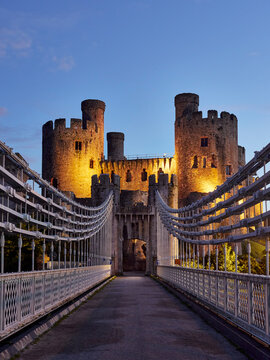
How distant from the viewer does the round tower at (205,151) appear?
62969mm

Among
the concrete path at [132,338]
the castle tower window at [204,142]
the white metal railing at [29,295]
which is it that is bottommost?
the concrete path at [132,338]

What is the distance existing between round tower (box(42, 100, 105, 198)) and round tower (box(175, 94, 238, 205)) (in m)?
11.2

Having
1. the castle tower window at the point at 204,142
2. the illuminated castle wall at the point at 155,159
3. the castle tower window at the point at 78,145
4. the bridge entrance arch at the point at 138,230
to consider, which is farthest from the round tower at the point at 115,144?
the bridge entrance arch at the point at 138,230

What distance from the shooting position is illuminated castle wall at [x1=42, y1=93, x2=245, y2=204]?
6331cm

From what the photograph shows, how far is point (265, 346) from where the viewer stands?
6.22 m

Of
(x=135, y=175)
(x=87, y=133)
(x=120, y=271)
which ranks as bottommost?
(x=120, y=271)

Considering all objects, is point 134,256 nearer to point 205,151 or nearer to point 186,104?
point 205,151

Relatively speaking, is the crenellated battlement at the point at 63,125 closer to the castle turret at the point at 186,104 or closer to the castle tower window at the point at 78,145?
the castle tower window at the point at 78,145

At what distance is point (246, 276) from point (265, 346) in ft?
4.19

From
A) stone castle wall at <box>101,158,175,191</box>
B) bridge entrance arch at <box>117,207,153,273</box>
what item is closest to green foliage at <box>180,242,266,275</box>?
bridge entrance arch at <box>117,207,153,273</box>

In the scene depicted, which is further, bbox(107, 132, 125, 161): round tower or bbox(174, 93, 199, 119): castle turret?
bbox(107, 132, 125, 161): round tower

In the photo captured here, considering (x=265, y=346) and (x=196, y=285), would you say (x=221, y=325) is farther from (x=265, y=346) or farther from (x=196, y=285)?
(x=196, y=285)

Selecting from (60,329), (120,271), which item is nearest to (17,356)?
(60,329)

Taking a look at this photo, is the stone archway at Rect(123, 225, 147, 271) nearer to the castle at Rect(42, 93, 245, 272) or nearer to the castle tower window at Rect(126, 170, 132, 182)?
the castle at Rect(42, 93, 245, 272)
